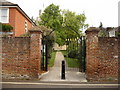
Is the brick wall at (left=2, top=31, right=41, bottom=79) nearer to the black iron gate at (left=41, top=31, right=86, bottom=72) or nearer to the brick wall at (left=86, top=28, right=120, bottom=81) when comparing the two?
the black iron gate at (left=41, top=31, right=86, bottom=72)

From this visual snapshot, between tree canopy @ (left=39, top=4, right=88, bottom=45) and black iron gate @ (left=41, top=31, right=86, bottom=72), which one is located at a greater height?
tree canopy @ (left=39, top=4, right=88, bottom=45)

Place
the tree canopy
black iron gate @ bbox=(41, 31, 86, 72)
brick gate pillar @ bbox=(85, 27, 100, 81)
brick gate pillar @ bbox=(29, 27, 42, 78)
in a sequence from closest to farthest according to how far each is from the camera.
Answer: brick gate pillar @ bbox=(85, 27, 100, 81) < brick gate pillar @ bbox=(29, 27, 42, 78) < black iron gate @ bbox=(41, 31, 86, 72) < the tree canopy

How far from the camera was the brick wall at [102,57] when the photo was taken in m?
7.27

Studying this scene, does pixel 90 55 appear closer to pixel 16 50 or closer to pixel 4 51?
pixel 16 50

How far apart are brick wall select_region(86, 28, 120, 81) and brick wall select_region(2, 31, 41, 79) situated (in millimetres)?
2976

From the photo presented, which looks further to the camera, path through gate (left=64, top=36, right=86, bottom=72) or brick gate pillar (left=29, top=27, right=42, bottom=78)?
path through gate (left=64, top=36, right=86, bottom=72)

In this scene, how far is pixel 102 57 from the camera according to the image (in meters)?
7.32

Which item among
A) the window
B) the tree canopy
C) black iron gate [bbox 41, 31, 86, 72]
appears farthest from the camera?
the tree canopy

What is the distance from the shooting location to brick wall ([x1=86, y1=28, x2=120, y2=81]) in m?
7.27

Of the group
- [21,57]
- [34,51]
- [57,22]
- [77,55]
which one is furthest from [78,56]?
[57,22]

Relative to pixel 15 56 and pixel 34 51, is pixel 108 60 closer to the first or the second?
pixel 34 51

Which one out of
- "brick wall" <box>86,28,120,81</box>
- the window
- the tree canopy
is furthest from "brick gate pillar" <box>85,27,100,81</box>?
the tree canopy

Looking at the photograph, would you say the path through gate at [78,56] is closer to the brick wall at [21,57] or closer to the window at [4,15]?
the brick wall at [21,57]

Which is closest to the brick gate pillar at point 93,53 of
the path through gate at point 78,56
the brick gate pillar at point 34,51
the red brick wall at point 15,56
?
the path through gate at point 78,56
